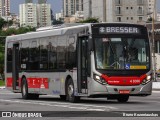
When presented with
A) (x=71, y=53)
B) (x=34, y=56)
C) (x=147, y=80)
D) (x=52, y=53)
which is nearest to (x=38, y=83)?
(x=34, y=56)

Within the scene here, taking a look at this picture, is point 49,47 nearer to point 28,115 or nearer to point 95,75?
point 95,75

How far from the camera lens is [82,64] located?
27.7 metres

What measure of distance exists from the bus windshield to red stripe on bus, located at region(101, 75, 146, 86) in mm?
369

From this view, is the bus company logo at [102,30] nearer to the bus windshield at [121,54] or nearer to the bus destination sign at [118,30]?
the bus destination sign at [118,30]

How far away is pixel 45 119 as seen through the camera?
19.2m

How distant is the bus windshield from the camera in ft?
88.4

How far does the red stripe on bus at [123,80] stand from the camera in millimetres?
26828

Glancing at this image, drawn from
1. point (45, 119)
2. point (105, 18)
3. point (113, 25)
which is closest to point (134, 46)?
point (113, 25)

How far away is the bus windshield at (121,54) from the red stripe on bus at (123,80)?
14.5 inches

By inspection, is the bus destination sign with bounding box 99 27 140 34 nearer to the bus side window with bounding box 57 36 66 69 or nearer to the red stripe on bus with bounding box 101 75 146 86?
the red stripe on bus with bounding box 101 75 146 86

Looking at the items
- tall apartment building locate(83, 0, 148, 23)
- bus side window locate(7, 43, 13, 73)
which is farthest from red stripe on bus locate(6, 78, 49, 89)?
tall apartment building locate(83, 0, 148, 23)

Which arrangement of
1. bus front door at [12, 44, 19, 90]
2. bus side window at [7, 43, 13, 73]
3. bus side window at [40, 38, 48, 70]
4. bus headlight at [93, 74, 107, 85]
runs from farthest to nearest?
bus side window at [7, 43, 13, 73] → bus front door at [12, 44, 19, 90] → bus side window at [40, 38, 48, 70] → bus headlight at [93, 74, 107, 85]

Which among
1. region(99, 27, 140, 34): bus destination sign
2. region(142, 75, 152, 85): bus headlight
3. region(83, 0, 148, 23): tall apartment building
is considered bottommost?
region(142, 75, 152, 85): bus headlight

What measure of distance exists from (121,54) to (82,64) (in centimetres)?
156
